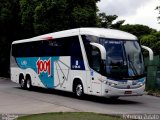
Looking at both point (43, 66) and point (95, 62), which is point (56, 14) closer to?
point (43, 66)

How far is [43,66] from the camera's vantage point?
25.2 metres

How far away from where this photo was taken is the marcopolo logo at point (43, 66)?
24.5 m

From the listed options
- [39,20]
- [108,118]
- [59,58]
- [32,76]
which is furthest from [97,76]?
[39,20]

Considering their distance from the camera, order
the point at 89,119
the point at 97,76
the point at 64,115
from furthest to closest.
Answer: the point at 97,76, the point at 64,115, the point at 89,119

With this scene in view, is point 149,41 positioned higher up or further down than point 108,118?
higher up

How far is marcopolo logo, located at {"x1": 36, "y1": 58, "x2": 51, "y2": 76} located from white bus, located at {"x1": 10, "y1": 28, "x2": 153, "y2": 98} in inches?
1.5

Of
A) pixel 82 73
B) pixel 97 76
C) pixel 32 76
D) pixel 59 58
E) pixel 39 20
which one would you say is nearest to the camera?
pixel 97 76

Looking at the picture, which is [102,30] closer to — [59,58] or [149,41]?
[59,58]

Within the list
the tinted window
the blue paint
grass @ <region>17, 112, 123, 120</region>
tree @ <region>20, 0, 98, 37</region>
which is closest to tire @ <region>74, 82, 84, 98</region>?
the tinted window

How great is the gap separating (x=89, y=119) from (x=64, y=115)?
3.97 ft

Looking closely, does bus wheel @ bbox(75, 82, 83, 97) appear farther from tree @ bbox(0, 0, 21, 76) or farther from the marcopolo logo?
tree @ bbox(0, 0, 21, 76)

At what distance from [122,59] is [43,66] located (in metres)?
7.31

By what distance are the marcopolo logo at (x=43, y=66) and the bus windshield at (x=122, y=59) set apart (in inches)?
237

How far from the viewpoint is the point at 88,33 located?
20.1m
